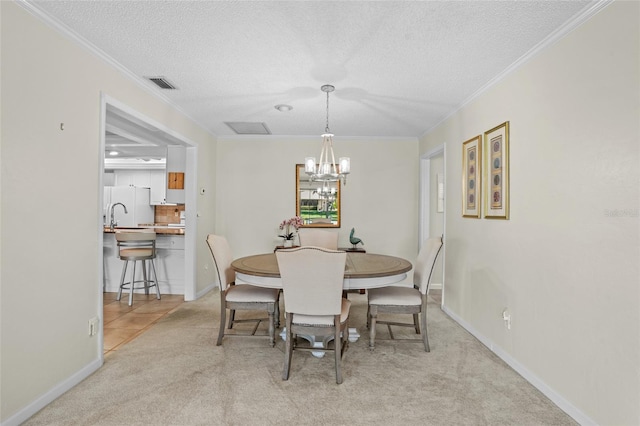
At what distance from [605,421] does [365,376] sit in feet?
4.50

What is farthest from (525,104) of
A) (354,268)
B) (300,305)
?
(300,305)

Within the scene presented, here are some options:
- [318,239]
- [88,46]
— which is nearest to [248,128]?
[318,239]

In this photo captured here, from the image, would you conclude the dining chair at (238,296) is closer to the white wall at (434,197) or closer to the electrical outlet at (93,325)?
the electrical outlet at (93,325)

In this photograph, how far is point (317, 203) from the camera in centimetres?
550

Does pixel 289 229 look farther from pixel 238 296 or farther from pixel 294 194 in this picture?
pixel 238 296

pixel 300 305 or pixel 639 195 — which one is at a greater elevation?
pixel 639 195

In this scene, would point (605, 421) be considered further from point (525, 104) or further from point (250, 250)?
point (250, 250)

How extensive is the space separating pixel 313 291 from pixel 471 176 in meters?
2.17

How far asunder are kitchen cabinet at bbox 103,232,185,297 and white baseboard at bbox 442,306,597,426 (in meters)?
3.82

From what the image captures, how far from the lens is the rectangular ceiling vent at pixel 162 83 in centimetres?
312

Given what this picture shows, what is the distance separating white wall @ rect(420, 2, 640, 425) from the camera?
1.73 metres

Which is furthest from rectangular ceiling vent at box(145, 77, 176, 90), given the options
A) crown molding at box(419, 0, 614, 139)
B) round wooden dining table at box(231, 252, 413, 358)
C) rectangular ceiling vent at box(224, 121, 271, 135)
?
crown molding at box(419, 0, 614, 139)

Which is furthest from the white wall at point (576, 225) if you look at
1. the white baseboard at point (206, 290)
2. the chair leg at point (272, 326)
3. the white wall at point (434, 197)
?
the white baseboard at point (206, 290)

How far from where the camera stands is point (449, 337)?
131 inches
